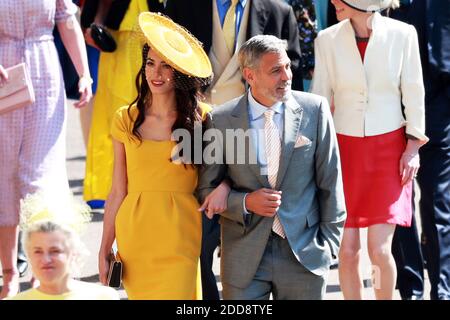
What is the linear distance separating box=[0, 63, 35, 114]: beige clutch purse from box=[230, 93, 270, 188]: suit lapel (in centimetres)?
136

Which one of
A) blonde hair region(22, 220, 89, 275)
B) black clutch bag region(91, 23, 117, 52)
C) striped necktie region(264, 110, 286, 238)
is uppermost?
black clutch bag region(91, 23, 117, 52)

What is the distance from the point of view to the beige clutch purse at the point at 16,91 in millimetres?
7047

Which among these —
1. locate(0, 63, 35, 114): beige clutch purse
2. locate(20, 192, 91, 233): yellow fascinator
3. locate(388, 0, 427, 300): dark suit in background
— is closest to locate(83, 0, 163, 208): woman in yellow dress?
locate(0, 63, 35, 114): beige clutch purse

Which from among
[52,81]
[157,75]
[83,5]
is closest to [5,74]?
[52,81]

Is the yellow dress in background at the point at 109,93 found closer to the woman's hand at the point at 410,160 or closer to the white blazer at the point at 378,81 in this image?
the white blazer at the point at 378,81

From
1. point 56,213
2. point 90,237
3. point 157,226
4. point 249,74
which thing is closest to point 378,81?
point 249,74

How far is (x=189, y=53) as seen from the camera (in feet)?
20.5

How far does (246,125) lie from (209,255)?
1.22 m

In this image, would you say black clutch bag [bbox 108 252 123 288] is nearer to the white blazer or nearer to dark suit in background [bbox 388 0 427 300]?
the white blazer

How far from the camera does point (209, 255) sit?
7.14 metres

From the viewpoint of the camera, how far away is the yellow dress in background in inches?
339

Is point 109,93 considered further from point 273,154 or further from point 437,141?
point 273,154

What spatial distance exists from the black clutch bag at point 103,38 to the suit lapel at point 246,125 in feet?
8.39

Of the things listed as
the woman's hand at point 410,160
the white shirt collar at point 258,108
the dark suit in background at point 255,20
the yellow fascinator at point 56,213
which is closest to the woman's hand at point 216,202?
the white shirt collar at point 258,108
